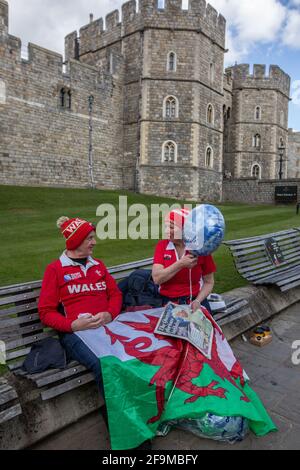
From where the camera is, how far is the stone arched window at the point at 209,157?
27.4 m

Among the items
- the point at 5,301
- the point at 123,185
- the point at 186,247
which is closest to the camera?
the point at 5,301

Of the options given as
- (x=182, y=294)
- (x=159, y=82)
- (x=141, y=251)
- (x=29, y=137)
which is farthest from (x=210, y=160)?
(x=182, y=294)

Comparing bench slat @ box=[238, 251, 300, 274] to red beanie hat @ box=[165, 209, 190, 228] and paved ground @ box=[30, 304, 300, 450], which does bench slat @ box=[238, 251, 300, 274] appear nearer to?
paved ground @ box=[30, 304, 300, 450]

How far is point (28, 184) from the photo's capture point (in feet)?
71.2

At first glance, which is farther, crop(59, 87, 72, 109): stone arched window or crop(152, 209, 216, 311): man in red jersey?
crop(59, 87, 72, 109): stone arched window

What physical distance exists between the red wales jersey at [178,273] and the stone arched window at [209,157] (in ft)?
80.9

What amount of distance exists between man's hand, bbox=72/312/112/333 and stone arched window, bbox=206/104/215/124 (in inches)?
1031

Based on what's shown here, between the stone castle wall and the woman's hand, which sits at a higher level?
the stone castle wall

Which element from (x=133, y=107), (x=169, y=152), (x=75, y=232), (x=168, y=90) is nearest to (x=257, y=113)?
(x=168, y=90)

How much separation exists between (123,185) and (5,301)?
24.7 m

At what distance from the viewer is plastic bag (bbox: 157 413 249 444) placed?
2545 mm

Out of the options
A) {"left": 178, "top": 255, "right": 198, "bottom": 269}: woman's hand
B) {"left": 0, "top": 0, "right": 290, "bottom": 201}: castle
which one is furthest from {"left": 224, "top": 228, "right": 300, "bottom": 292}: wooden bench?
{"left": 0, "top": 0, "right": 290, "bottom": 201}: castle

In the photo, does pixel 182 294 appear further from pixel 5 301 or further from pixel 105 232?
pixel 105 232
